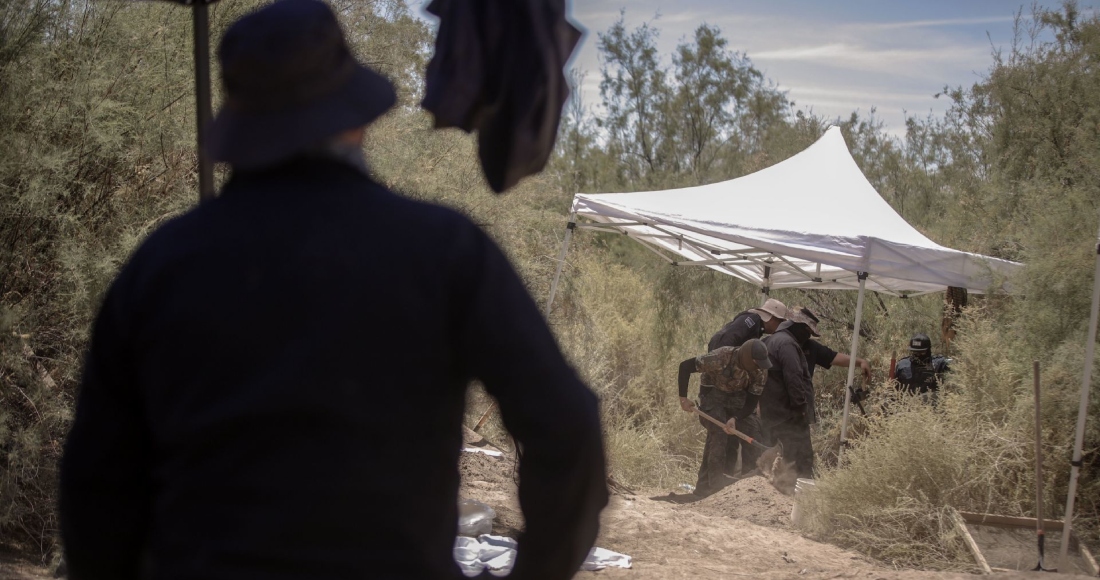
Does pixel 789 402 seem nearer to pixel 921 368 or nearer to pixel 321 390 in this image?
pixel 921 368

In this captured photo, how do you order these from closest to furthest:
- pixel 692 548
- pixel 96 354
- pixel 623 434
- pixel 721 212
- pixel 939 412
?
1. pixel 96 354
2. pixel 692 548
3. pixel 939 412
4. pixel 721 212
5. pixel 623 434

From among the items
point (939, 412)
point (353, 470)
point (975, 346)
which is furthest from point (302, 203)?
point (975, 346)

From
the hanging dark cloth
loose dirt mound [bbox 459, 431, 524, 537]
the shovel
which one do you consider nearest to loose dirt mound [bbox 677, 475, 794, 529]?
the shovel

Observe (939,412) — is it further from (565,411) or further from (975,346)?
(565,411)

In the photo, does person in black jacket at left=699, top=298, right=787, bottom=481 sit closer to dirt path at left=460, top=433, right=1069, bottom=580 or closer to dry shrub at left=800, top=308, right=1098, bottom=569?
dirt path at left=460, top=433, right=1069, bottom=580

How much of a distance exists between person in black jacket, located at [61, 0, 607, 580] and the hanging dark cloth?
1.12 ft

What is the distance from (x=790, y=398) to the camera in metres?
8.05

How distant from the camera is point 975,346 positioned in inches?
288

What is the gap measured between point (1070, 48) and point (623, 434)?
8.07m

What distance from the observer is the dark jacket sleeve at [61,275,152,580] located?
112 cm

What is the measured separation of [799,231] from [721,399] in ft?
5.85

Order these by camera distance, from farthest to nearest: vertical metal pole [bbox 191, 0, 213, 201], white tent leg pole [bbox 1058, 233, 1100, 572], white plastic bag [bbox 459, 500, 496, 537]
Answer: white plastic bag [bbox 459, 500, 496, 537], white tent leg pole [bbox 1058, 233, 1100, 572], vertical metal pole [bbox 191, 0, 213, 201]

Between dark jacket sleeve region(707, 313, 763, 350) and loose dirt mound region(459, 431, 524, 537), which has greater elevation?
dark jacket sleeve region(707, 313, 763, 350)

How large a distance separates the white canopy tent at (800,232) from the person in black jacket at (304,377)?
22.1 ft
